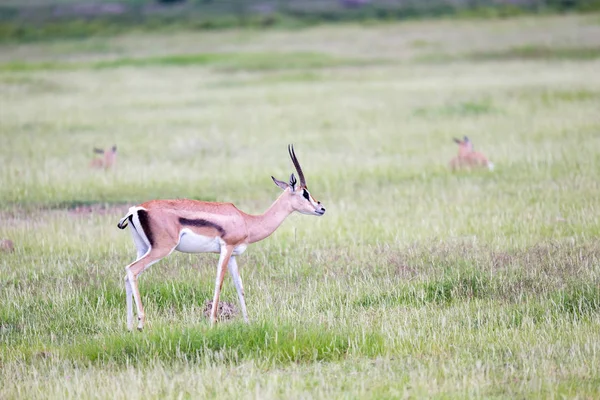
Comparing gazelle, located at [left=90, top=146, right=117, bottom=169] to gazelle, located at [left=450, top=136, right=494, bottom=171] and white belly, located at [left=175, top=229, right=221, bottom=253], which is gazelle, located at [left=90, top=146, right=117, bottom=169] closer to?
gazelle, located at [left=450, top=136, right=494, bottom=171]

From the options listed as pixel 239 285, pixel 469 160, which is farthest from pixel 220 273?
pixel 469 160

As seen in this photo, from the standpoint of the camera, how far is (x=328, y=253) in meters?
11.0

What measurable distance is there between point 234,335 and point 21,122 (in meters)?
20.2

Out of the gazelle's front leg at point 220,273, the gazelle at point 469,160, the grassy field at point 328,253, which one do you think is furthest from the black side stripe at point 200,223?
the gazelle at point 469,160

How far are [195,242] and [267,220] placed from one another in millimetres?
841

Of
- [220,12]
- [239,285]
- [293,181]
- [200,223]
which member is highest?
[220,12]

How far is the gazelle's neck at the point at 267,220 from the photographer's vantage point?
8688mm

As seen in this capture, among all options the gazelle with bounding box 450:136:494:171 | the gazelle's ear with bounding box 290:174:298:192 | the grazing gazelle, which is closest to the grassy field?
the gazelle with bounding box 450:136:494:171

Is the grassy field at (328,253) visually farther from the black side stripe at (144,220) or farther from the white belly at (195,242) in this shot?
the black side stripe at (144,220)

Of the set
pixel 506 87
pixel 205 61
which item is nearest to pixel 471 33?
pixel 205 61

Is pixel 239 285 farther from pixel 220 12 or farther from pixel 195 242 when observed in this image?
pixel 220 12

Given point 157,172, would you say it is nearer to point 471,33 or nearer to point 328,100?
point 328,100

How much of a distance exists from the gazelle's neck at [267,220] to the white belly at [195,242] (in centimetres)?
44

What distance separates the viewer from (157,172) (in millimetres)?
17188
